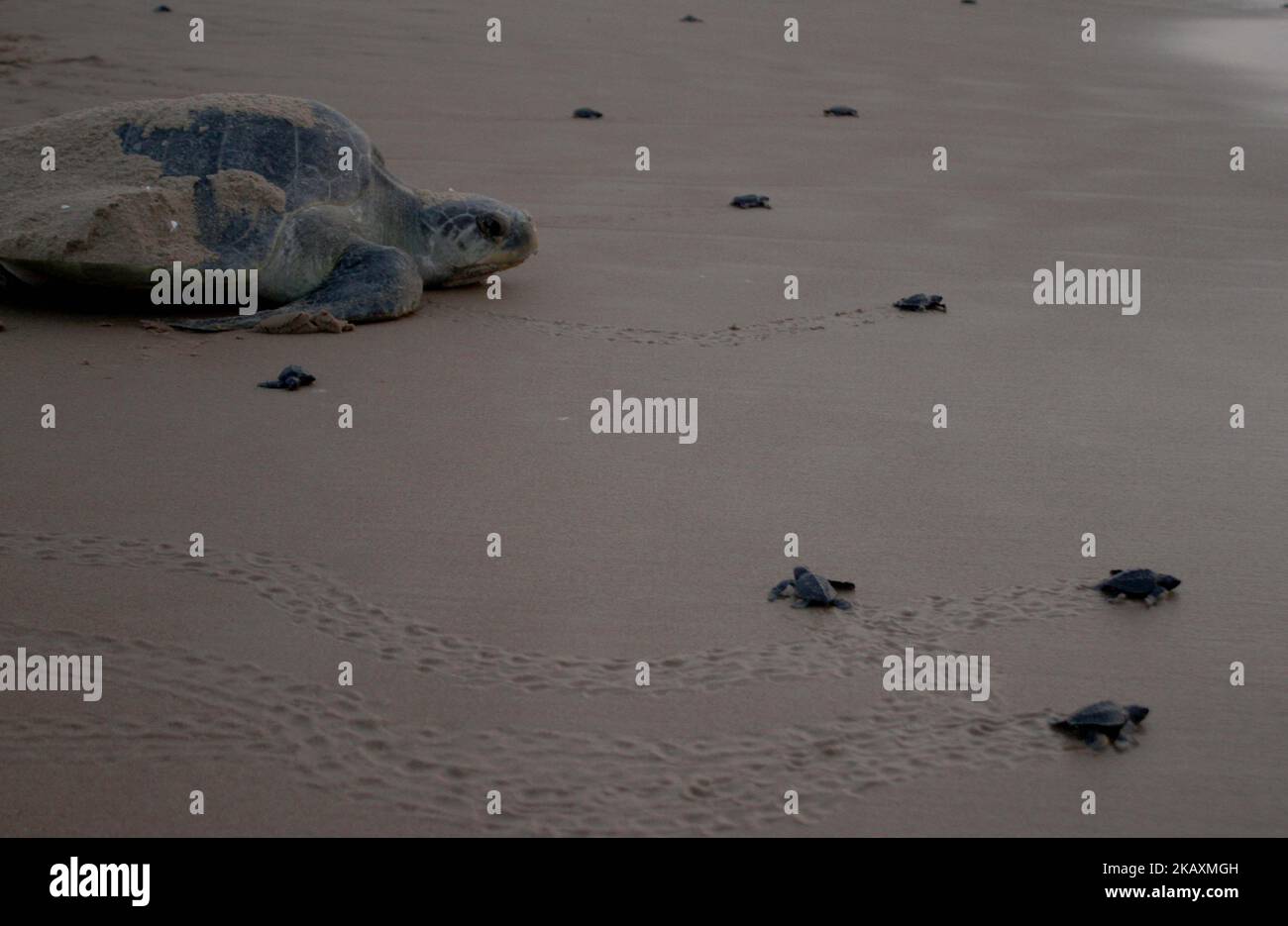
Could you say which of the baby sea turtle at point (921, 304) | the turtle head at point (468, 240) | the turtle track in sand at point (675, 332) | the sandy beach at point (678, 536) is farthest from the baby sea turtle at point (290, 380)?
the baby sea turtle at point (921, 304)

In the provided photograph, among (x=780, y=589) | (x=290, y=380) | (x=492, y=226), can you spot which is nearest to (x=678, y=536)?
(x=780, y=589)

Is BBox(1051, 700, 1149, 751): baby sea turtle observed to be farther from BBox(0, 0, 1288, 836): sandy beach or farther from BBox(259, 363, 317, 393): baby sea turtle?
BBox(259, 363, 317, 393): baby sea turtle

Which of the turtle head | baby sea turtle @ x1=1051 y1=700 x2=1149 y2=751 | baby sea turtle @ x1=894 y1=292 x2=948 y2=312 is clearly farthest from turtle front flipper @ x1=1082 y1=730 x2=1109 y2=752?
the turtle head

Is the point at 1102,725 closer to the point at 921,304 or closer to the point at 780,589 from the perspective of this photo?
the point at 780,589

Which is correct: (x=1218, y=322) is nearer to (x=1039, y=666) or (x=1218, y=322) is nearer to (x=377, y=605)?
(x=1039, y=666)
